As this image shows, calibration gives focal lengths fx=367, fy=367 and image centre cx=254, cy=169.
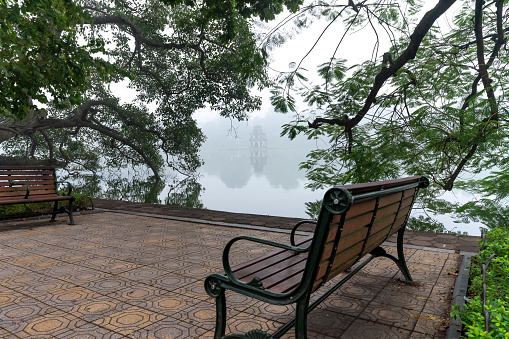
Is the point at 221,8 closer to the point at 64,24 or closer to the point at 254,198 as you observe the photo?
the point at 64,24

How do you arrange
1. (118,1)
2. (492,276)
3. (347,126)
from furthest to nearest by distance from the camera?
(118,1) → (347,126) → (492,276)

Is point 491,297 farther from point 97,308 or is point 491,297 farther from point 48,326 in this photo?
point 48,326

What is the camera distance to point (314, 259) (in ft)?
6.22

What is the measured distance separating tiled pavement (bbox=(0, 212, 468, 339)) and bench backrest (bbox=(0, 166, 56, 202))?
1417mm

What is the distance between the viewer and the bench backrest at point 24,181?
6598mm

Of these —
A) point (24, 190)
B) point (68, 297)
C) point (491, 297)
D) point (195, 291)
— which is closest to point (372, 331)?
point (491, 297)

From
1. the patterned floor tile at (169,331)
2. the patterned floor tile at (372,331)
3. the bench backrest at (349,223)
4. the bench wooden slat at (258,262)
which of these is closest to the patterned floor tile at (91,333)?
the patterned floor tile at (169,331)

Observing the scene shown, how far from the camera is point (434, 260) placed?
450 cm

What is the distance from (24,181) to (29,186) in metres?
0.13

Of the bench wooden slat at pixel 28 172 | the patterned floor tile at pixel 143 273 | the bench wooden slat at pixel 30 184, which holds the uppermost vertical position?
the bench wooden slat at pixel 28 172

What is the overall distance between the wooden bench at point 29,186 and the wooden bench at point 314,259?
5.53 meters

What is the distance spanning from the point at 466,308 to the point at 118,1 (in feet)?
55.2

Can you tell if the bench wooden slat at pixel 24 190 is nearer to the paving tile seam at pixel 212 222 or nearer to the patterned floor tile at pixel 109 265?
the paving tile seam at pixel 212 222

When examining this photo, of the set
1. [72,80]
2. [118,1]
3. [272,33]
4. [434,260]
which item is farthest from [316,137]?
[118,1]
